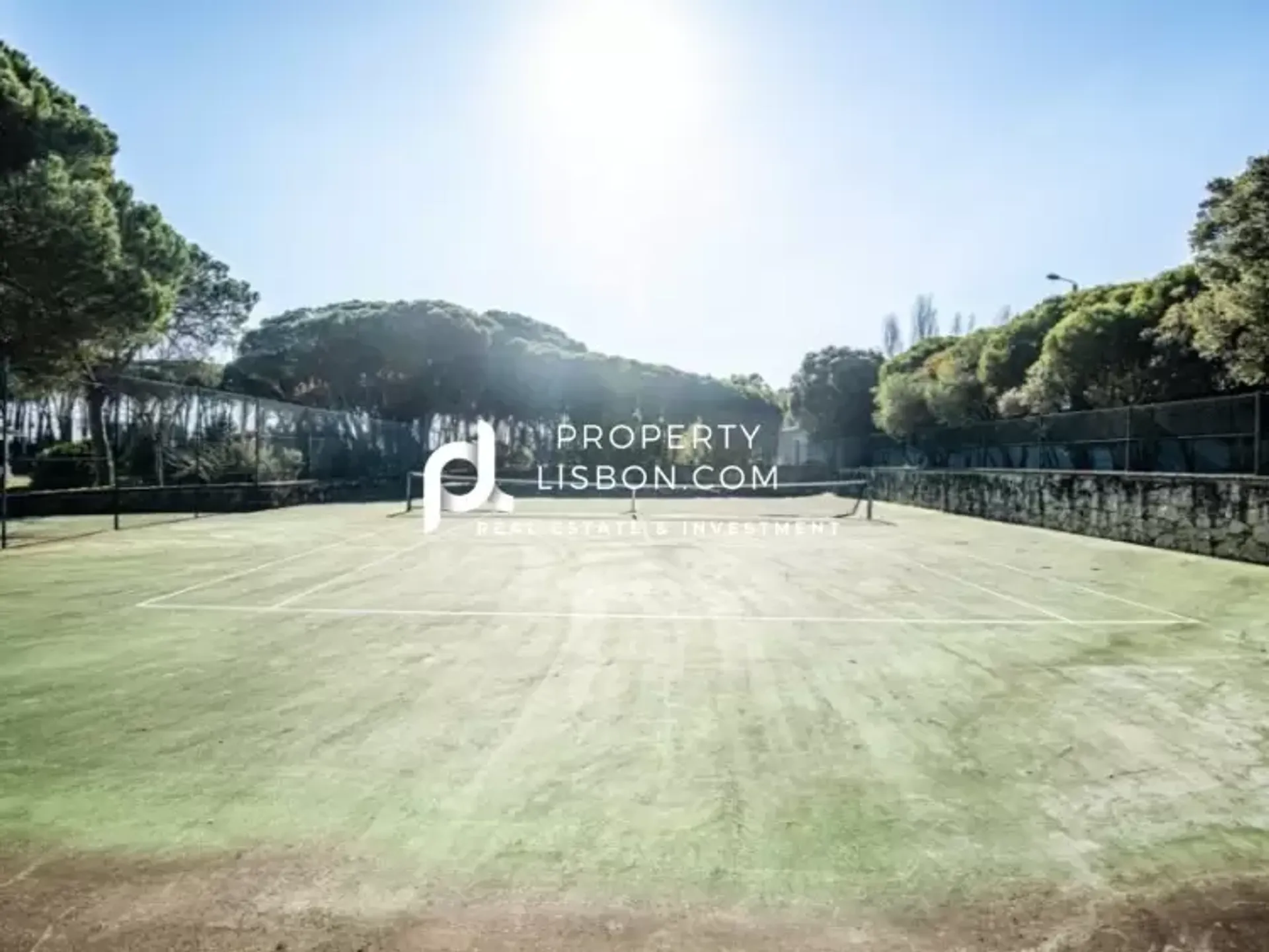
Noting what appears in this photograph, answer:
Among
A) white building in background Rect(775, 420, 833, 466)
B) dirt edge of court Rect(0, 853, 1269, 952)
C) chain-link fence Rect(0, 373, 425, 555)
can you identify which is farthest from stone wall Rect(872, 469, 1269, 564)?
white building in background Rect(775, 420, 833, 466)

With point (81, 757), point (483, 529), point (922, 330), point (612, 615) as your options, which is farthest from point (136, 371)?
point (922, 330)

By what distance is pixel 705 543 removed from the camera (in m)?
14.6

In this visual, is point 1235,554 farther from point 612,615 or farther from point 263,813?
point 263,813

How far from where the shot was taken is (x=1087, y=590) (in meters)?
9.78

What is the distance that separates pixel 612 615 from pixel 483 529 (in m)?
9.18

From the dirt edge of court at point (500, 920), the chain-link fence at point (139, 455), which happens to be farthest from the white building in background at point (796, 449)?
the dirt edge of court at point (500, 920)

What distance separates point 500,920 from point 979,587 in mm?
8362

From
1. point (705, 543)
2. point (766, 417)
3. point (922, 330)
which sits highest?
point (922, 330)

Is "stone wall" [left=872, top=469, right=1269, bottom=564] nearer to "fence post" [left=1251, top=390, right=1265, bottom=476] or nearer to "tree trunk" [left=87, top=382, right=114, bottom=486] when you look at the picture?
"fence post" [left=1251, top=390, right=1265, bottom=476]

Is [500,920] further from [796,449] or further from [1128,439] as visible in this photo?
[796,449]

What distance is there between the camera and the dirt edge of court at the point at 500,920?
2615 millimetres

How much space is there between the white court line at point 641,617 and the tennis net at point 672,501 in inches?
475

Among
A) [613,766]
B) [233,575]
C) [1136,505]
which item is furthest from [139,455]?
[1136,505]

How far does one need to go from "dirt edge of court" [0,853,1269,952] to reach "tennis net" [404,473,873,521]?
17.2 m
